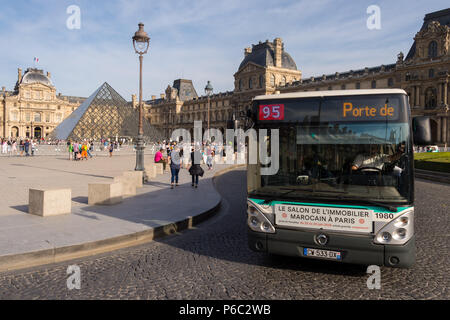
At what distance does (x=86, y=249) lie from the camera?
4.90 meters

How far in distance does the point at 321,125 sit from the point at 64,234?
12.8 ft

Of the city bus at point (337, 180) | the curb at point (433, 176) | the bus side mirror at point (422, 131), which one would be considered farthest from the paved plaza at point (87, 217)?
the curb at point (433, 176)

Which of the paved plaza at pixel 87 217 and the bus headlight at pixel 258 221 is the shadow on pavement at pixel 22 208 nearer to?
the paved plaza at pixel 87 217

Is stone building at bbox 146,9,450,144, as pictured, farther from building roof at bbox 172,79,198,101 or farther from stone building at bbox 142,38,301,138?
building roof at bbox 172,79,198,101

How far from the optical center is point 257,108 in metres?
4.29

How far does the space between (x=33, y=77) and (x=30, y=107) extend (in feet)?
24.7

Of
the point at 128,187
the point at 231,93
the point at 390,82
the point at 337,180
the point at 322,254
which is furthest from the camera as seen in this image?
the point at 231,93

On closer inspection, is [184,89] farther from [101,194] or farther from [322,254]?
[322,254]

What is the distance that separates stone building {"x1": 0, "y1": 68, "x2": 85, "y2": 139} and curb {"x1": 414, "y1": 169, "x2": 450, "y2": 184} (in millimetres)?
94215

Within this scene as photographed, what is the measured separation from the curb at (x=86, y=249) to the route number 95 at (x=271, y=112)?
2684 mm

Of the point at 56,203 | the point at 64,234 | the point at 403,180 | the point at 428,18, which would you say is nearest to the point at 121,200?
the point at 56,203

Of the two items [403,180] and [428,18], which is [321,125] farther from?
[428,18]

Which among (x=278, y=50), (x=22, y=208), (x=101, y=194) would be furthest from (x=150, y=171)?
(x=278, y=50)

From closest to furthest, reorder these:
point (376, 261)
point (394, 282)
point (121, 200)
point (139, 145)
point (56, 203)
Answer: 1. point (376, 261)
2. point (394, 282)
3. point (56, 203)
4. point (121, 200)
5. point (139, 145)
